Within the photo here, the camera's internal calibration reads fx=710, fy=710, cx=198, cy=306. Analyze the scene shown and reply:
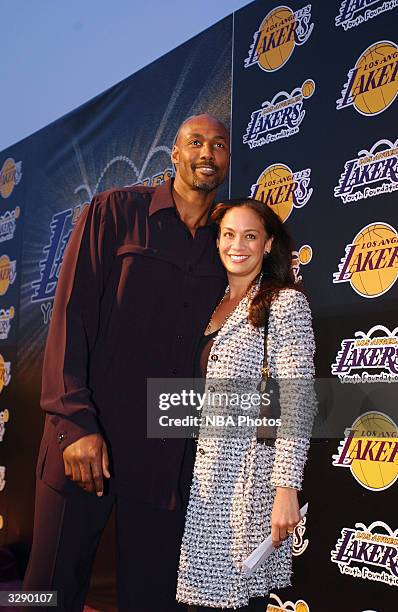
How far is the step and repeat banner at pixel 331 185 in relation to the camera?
2.55 metres

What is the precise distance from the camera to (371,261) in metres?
2.63

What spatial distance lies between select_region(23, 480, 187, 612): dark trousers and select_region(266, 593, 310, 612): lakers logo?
96 cm

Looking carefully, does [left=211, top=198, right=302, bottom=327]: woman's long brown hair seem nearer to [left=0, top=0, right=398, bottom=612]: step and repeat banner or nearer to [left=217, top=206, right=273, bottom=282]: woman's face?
[left=217, top=206, right=273, bottom=282]: woman's face

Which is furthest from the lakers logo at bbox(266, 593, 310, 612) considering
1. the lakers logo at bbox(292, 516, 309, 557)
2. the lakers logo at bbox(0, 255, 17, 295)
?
the lakers logo at bbox(0, 255, 17, 295)

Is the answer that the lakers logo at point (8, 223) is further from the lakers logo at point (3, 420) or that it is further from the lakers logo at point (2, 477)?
the lakers logo at point (2, 477)

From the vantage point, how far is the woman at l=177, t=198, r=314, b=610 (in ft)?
5.88

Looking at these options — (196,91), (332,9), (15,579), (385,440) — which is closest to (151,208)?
(385,440)

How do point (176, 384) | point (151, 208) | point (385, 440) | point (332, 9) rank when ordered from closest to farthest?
point (176, 384), point (151, 208), point (385, 440), point (332, 9)

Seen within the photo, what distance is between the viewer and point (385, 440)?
2.51 metres

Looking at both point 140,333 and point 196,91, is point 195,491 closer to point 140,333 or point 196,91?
point 140,333

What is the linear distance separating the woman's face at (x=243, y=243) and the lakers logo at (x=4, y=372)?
3444 millimetres

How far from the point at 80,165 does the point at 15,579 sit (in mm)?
2706

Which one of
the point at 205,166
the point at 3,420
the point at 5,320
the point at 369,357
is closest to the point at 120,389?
the point at 205,166

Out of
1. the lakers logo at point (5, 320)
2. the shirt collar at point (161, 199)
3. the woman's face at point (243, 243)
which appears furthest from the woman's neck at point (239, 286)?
the lakers logo at point (5, 320)
